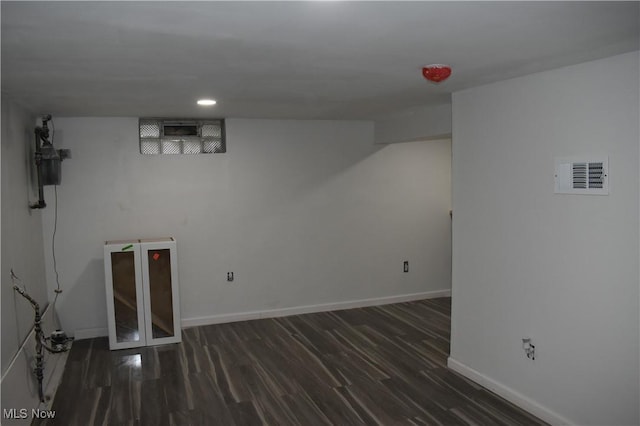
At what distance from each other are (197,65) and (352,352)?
9.29 ft

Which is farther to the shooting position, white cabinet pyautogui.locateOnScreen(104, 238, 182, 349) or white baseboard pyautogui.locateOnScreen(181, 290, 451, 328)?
white baseboard pyautogui.locateOnScreen(181, 290, 451, 328)

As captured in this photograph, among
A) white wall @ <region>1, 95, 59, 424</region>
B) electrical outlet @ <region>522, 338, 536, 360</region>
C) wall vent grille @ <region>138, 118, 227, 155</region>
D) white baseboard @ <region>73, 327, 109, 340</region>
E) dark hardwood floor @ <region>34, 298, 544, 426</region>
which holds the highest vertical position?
wall vent grille @ <region>138, 118, 227, 155</region>

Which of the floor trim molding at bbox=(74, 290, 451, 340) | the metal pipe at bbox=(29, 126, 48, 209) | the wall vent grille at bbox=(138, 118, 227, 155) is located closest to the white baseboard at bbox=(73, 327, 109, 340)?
the floor trim molding at bbox=(74, 290, 451, 340)

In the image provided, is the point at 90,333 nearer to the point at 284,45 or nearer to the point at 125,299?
the point at 125,299

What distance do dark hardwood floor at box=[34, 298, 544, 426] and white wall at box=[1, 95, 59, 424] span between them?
0.39 meters

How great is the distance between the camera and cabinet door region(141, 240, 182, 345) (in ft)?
15.0

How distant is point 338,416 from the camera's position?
10.6 feet

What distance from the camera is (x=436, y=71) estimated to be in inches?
108

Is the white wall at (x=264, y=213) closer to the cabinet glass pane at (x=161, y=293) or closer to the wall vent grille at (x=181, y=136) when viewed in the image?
the wall vent grille at (x=181, y=136)

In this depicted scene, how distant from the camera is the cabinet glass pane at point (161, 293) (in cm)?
459

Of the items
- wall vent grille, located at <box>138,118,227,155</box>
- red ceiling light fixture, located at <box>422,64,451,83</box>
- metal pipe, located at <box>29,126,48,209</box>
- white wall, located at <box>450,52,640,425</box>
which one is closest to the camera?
white wall, located at <box>450,52,640,425</box>

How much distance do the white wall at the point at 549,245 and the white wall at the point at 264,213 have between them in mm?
1974

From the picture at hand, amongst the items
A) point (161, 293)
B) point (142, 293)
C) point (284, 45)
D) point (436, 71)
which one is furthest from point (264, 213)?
point (284, 45)

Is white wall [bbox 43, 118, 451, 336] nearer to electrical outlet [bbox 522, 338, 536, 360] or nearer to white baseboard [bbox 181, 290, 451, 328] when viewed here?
white baseboard [bbox 181, 290, 451, 328]
